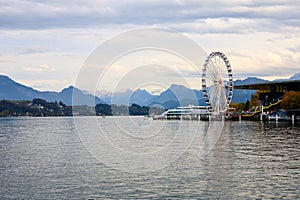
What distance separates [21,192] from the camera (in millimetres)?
28969

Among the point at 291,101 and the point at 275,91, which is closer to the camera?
the point at 291,101

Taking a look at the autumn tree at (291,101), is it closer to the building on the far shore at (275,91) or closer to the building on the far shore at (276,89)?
the building on the far shore at (275,91)

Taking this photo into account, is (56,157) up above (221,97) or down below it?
below

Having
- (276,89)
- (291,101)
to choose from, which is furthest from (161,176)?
(276,89)

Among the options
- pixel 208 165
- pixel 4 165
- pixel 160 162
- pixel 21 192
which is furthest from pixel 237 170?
pixel 4 165

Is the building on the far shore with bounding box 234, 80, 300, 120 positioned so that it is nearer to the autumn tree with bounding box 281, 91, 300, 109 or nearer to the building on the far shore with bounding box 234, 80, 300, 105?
the building on the far shore with bounding box 234, 80, 300, 105

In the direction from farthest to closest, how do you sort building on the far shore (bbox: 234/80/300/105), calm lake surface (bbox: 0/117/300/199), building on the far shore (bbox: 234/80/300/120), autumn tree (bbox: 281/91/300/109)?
building on the far shore (bbox: 234/80/300/105) < building on the far shore (bbox: 234/80/300/120) < autumn tree (bbox: 281/91/300/109) < calm lake surface (bbox: 0/117/300/199)

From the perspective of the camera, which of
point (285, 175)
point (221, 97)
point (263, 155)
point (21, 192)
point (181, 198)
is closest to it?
point (181, 198)

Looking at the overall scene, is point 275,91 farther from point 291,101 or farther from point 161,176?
point 161,176

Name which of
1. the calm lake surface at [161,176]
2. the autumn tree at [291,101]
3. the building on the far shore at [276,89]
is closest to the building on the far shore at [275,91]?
the building on the far shore at [276,89]

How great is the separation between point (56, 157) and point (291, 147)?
23441 mm

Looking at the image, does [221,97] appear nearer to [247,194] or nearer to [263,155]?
[263,155]

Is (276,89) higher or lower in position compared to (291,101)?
higher

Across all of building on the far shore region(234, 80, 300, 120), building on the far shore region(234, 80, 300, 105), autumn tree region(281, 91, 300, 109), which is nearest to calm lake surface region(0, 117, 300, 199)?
autumn tree region(281, 91, 300, 109)
